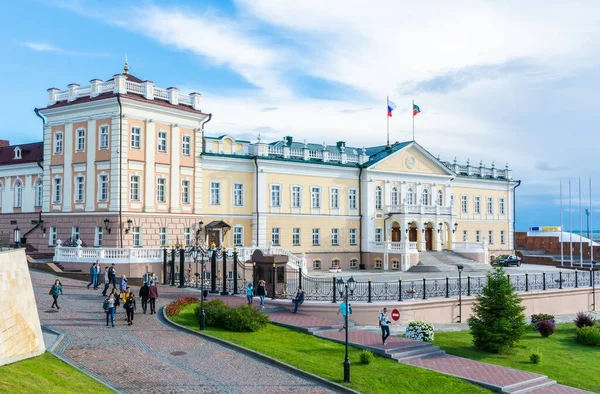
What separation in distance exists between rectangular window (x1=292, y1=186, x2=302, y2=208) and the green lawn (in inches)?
856

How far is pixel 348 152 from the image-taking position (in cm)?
5453

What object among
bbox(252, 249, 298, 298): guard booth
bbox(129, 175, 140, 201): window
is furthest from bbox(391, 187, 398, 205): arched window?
bbox(252, 249, 298, 298): guard booth

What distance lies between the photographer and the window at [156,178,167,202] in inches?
1568

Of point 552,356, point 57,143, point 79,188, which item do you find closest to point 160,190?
point 79,188

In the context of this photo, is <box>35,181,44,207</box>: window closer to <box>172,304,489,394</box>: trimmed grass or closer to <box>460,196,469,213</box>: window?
<box>172,304,489,394</box>: trimmed grass

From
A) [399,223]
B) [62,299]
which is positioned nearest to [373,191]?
[399,223]

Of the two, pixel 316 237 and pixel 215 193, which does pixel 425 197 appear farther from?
pixel 215 193

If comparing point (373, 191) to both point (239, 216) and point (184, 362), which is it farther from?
point (184, 362)

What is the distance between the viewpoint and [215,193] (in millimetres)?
43781

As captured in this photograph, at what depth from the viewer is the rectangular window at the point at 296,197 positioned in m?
47.8

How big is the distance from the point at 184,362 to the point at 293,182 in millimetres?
29226

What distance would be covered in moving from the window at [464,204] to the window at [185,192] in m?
29.5

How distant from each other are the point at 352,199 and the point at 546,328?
24.3m

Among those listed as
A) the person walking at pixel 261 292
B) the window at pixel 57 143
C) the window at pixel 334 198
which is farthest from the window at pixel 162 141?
the person walking at pixel 261 292
